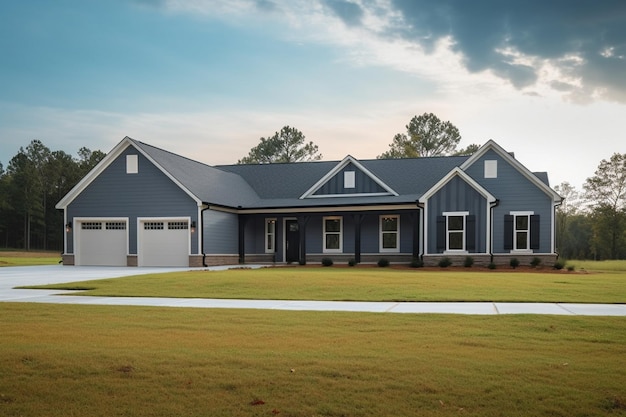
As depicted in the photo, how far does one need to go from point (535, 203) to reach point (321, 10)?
15.6 metres

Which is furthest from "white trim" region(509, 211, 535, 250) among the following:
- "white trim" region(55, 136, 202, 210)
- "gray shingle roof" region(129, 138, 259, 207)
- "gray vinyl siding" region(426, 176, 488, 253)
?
"white trim" region(55, 136, 202, 210)

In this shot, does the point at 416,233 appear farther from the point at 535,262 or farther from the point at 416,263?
the point at 535,262

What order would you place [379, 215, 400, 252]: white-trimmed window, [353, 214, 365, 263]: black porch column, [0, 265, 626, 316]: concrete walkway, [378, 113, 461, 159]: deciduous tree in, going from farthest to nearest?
[378, 113, 461, 159]: deciduous tree
[379, 215, 400, 252]: white-trimmed window
[353, 214, 365, 263]: black porch column
[0, 265, 626, 316]: concrete walkway

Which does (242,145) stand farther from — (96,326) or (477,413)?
(477,413)

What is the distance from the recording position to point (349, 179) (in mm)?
33250

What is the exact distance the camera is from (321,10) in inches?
773

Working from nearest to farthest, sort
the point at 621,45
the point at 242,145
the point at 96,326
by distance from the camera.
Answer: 1. the point at 96,326
2. the point at 621,45
3. the point at 242,145

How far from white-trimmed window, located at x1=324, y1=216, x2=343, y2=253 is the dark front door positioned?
5.80ft

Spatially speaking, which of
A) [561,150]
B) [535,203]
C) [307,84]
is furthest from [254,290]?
[561,150]

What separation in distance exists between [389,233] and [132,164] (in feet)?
46.9

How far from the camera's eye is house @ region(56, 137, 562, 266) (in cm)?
2866

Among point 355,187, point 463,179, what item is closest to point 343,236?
point 355,187

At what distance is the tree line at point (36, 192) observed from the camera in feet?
249

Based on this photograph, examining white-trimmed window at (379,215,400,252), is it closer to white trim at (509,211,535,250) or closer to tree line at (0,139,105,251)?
white trim at (509,211,535,250)
